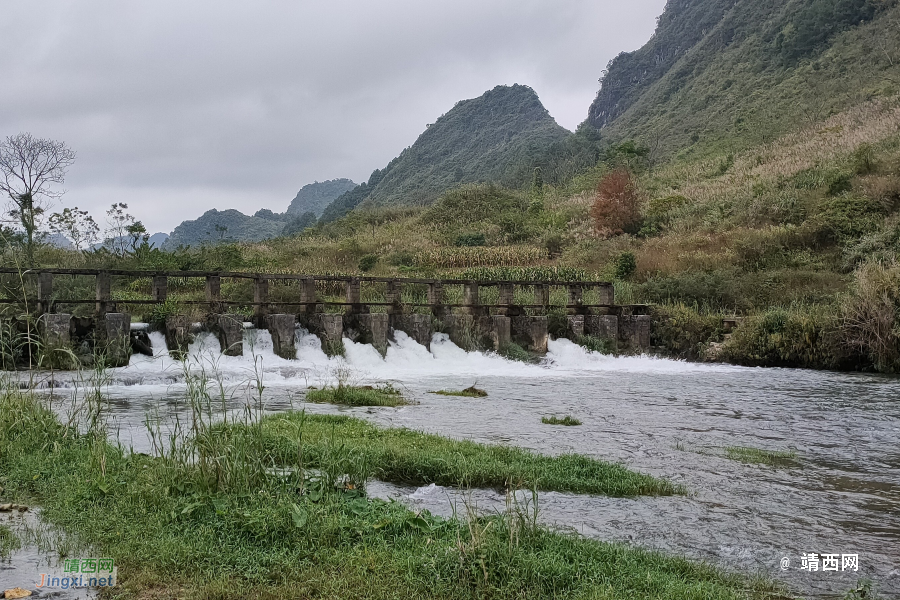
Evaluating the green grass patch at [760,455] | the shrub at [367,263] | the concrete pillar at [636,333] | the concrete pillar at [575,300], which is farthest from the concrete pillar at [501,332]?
the shrub at [367,263]

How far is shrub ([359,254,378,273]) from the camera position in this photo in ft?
111

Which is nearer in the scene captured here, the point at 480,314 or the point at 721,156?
the point at 480,314

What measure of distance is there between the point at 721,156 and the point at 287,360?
172 ft

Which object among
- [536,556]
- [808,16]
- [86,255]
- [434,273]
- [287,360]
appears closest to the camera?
[536,556]

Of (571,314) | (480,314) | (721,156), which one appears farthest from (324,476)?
(721,156)

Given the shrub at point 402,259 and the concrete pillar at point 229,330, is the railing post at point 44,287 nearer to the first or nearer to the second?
the concrete pillar at point 229,330

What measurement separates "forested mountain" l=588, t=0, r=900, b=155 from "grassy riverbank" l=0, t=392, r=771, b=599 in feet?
203

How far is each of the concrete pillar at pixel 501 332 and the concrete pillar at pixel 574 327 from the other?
2.38m

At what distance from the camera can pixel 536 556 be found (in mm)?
3986

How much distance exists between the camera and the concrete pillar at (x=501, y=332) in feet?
66.7

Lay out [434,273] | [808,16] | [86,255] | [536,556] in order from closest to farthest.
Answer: [536,556], [86,255], [434,273], [808,16]

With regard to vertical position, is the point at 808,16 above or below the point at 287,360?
above

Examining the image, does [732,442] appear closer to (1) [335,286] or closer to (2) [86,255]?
(1) [335,286]

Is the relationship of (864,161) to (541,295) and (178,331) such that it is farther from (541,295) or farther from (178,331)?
(178,331)
